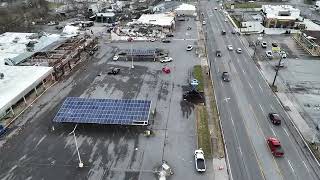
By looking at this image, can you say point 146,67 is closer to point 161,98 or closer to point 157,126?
point 161,98

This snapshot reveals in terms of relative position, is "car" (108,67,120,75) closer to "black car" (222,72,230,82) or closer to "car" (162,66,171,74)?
"car" (162,66,171,74)

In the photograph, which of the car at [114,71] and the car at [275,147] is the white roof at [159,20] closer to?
the car at [114,71]

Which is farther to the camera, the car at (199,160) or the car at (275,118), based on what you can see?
the car at (275,118)

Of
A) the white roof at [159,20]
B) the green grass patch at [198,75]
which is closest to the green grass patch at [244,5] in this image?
the white roof at [159,20]

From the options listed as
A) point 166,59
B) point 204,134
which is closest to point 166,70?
point 166,59

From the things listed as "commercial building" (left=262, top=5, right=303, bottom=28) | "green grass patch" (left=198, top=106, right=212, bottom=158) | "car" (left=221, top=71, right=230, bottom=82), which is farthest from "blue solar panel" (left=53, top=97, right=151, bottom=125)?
"commercial building" (left=262, top=5, right=303, bottom=28)

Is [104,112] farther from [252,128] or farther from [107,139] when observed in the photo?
[252,128]
